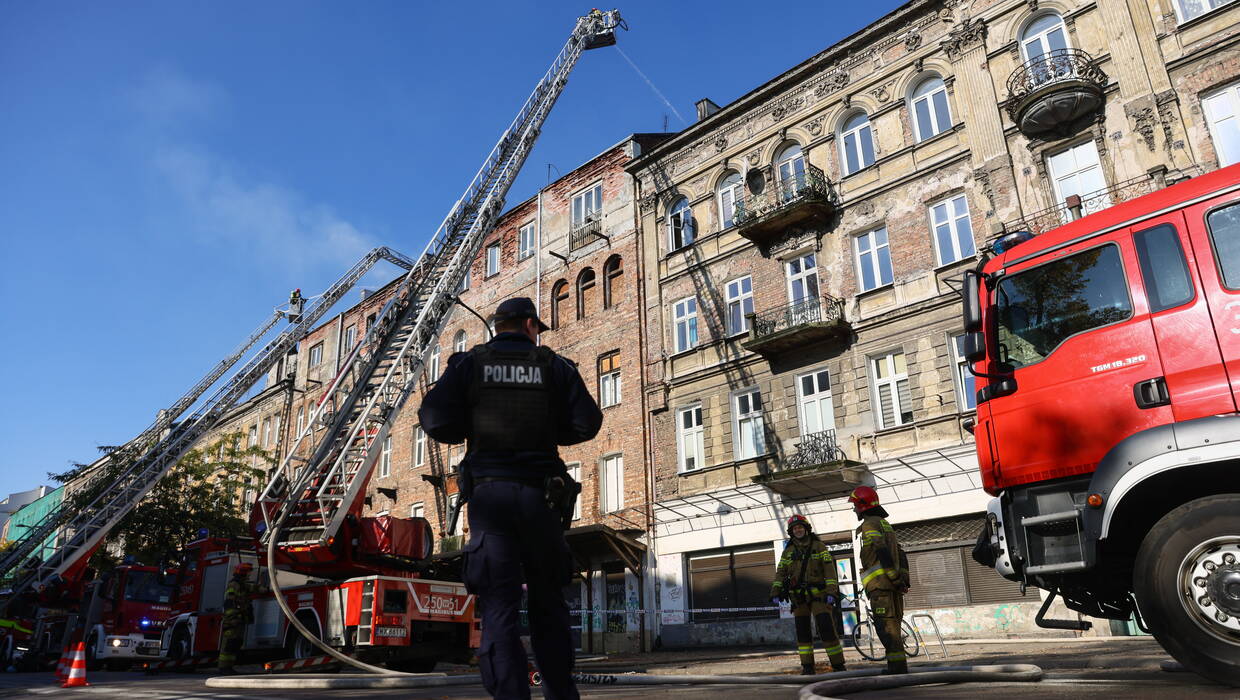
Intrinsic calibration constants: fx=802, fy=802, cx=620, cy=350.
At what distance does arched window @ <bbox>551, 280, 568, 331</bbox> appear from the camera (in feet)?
90.1

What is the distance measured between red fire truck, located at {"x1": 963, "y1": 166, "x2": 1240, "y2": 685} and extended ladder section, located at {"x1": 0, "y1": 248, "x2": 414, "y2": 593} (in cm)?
2556

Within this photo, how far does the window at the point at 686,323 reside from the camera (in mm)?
22516

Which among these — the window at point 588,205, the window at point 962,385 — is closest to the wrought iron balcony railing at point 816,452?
the window at point 962,385

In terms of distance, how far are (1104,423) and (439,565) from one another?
462 inches

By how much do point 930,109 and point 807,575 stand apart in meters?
14.2

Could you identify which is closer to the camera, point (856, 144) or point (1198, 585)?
point (1198, 585)

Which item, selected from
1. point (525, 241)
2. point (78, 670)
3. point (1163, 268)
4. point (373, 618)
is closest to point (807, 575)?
point (1163, 268)

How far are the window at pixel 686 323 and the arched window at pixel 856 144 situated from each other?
5.48 m

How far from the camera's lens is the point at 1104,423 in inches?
223

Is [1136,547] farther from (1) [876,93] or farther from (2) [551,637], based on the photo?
(1) [876,93]

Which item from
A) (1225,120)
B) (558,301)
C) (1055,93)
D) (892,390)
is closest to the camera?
(1225,120)

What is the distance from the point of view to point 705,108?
25.2 metres

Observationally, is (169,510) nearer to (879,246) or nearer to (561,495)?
(879,246)

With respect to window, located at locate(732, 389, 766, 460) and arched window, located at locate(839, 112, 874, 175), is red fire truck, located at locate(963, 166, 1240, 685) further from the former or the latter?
arched window, located at locate(839, 112, 874, 175)
